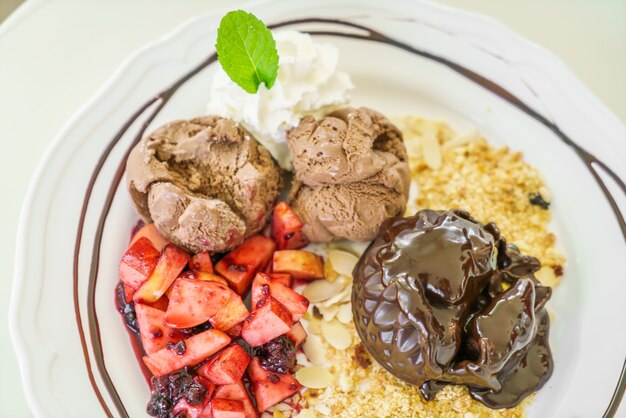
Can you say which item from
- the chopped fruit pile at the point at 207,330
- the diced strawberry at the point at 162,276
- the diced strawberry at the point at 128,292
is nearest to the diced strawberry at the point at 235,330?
the chopped fruit pile at the point at 207,330

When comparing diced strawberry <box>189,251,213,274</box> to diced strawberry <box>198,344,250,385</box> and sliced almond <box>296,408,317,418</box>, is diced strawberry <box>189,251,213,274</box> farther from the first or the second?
sliced almond <box>296,408,317,418</box>

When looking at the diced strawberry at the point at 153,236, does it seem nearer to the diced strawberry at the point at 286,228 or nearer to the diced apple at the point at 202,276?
the diced apple at the point at 202,276

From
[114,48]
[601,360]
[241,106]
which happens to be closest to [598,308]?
[601,360]

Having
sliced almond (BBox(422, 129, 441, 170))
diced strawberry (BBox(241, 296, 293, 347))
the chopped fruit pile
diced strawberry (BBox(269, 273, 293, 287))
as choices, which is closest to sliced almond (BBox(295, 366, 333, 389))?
the chopped fruit pile

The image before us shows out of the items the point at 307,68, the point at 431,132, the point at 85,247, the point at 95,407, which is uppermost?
the point at 307,68

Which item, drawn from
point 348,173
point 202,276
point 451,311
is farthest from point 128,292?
point 451,311

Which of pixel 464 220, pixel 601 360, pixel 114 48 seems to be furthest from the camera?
pixel 114 48

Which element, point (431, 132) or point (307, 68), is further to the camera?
point (431, 132)

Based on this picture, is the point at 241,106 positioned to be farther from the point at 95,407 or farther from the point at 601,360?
the point at 601,360
